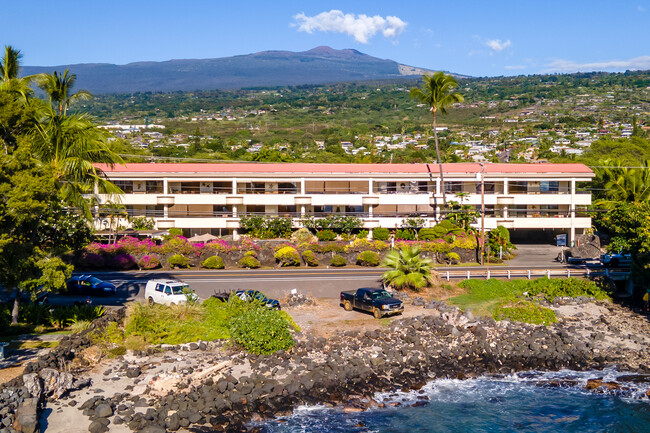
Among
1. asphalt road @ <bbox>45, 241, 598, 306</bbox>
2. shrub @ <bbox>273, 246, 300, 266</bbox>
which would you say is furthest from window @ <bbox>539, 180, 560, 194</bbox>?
shrub @ <bbox>273, 246, 300, 266</bbox>

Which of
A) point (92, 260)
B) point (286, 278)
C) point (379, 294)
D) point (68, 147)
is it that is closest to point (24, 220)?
point (68, 147)

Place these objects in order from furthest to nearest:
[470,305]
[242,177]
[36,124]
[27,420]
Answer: [242,177]
[470,305]
[36,124]
[27,420]

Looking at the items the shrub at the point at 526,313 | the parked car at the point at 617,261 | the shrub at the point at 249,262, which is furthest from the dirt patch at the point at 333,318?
the parked car at the point at 617,261

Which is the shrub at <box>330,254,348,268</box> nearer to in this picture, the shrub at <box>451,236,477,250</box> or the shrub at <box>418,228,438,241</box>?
the shrub at <box>418,228,438,241</box>

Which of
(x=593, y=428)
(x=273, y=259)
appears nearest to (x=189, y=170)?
(x=273, y=259)

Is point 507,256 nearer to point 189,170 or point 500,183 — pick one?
point 500,183

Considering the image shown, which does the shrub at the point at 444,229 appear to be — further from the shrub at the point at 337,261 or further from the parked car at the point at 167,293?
the parked car at the point at 167,293
